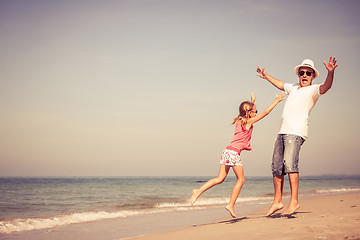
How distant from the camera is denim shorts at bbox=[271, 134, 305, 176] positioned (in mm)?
5684

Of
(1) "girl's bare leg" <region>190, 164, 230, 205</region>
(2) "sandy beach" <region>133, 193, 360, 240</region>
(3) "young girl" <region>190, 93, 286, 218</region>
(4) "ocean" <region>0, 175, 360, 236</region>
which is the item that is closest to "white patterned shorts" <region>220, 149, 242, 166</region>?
(3) "young girl" <region>190, 93, 286, 218</region>

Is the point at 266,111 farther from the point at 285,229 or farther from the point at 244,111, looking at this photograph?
the point at 285,229

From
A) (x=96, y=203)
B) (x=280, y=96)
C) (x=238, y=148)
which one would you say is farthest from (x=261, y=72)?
(x=96, y=203)

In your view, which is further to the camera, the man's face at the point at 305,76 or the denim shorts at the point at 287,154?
the man's face at the point at 305,76

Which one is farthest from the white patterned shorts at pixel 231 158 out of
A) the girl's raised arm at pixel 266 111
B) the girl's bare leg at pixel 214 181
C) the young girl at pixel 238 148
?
the girl's raised arm at pixel 266 111

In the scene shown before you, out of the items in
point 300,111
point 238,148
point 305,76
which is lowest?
point 238,148

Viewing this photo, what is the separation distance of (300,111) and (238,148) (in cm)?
120

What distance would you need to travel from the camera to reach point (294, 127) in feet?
18.9

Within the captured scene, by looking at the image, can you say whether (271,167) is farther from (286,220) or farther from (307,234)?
(307,234)

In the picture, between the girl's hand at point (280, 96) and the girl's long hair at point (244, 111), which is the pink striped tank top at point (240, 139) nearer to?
the girl's long hair at point (244, 111)

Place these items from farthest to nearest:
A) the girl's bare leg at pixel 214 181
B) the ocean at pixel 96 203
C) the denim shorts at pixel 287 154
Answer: the ocean at pixel 96 203, the girl's bare leg at pixel 214 181, the denim shorts at pixel 287 154

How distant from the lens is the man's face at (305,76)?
596 centimetres

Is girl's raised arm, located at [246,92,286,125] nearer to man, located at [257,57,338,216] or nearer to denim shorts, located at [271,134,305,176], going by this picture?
man, located at [257,57,338,216]

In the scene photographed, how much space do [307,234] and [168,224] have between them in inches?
177
